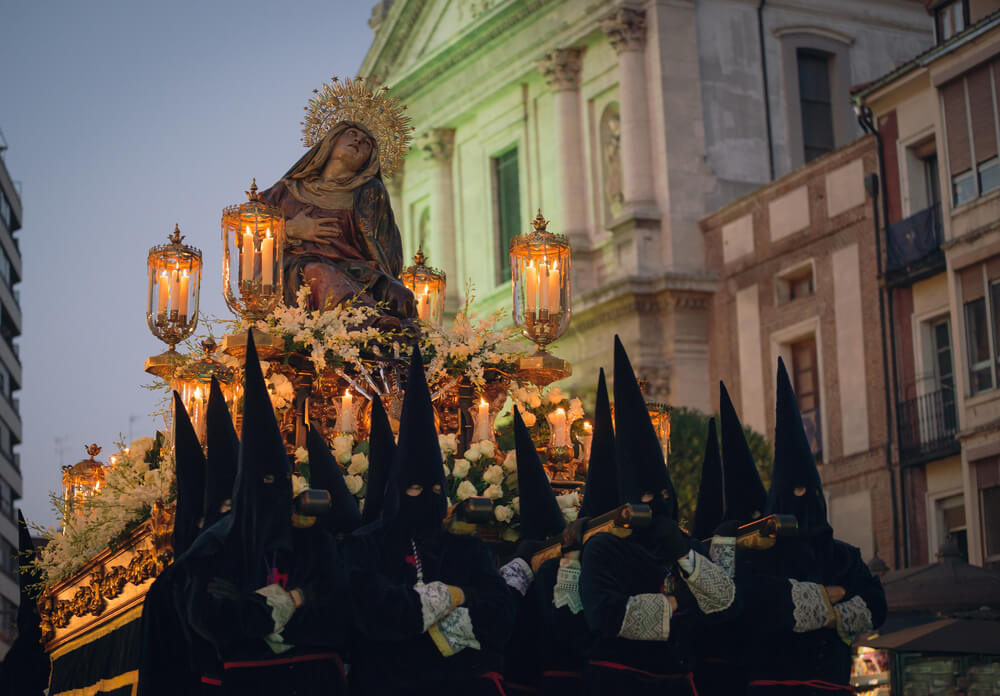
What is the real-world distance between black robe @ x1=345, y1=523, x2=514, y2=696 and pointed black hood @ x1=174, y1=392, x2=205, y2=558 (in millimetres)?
1190

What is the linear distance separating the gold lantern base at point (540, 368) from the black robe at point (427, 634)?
3216 millimetres

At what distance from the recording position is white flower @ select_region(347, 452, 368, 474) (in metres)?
10.7

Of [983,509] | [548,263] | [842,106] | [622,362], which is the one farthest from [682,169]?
[622,362]

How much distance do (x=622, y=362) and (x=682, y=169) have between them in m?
27.4

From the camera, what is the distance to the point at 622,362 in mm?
9672

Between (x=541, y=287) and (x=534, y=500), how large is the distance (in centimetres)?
306

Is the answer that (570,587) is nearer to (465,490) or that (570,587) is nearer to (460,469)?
(465,490)

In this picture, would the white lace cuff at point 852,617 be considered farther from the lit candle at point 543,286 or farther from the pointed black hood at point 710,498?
the lit candle at point 543,286

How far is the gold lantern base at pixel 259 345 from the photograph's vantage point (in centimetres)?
1118

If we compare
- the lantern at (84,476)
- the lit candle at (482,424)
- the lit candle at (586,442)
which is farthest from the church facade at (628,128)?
the lit candle at (482,424)

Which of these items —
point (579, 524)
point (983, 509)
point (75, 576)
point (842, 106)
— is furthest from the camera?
point (842, 106)

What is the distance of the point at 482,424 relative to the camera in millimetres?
11734

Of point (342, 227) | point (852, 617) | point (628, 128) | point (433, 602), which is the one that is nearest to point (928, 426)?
point (628, 128)

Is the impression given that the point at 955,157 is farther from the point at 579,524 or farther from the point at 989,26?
the point at 579,524
